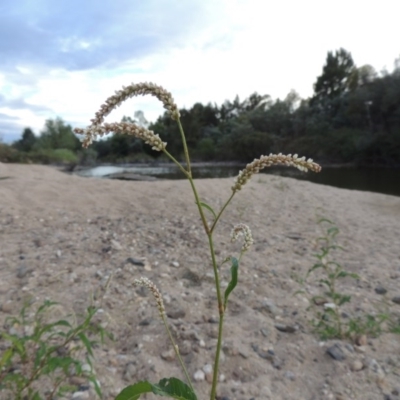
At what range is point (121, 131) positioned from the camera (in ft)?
2.12

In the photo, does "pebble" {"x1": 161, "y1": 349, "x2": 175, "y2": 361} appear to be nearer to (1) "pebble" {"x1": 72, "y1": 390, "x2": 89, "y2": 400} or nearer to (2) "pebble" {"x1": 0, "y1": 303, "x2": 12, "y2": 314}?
(1) "pebble" {"x1": 72, "y1": 390, "x2": 89, "y2": 400}

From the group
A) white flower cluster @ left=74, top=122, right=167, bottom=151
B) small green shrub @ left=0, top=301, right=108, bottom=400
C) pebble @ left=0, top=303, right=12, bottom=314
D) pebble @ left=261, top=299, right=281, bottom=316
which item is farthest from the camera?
pebble @ left=261, top=299, right=281, bottom=316

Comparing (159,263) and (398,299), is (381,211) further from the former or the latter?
A: (159,263)

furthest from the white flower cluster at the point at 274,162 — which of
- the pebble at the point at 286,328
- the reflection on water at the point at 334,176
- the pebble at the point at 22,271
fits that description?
the reflection on water at the point at 334,176

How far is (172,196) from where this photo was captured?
19.4 feet

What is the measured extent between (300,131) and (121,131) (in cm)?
3296

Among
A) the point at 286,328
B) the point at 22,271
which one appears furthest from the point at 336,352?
the point at 22,271

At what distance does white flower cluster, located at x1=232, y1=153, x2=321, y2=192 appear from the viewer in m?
0.66

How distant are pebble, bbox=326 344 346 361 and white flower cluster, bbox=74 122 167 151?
168cm

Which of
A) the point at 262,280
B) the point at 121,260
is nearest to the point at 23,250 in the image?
the point at 121,260

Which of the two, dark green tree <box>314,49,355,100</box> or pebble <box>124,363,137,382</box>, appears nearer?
pebble <box>124,363,137,382</box>

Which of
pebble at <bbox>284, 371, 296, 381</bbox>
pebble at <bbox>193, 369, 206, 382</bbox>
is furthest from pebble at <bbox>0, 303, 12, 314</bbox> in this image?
pebble at <bbox>284, 371, 296, 381</bbox>

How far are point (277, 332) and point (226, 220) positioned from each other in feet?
9.48

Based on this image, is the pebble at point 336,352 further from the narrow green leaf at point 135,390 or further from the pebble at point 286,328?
the narrow green leaf at point 135,390
